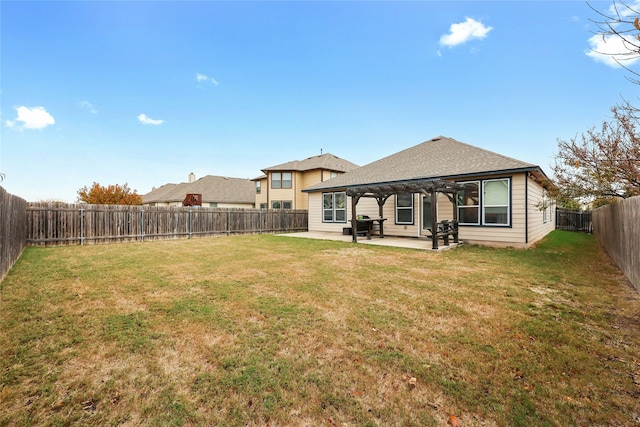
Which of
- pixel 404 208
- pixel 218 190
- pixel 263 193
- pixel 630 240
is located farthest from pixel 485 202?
pixel 218 190

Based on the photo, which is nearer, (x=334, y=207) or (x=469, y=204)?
(x=469, y=204)

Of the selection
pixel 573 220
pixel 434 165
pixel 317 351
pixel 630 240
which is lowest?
pixel 317 351

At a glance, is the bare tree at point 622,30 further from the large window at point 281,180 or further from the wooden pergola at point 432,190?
the large window at point 281,180

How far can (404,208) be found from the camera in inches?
522

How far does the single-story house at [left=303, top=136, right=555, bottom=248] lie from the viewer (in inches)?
393

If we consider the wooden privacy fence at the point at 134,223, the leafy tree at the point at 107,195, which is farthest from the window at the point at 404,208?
the leafy tree at the point at 107,195

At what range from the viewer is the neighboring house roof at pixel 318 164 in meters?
23.9

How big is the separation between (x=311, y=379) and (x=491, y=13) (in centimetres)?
1301

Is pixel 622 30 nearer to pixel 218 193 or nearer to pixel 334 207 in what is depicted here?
pixel 334 207

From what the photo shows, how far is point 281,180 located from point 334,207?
32.3ft

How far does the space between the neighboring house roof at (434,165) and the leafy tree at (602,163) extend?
1.68 meters

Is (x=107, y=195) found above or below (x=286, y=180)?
below

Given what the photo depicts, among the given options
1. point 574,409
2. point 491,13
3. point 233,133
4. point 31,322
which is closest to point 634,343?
Answer: point 574,409

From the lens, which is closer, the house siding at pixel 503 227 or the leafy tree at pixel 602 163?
the leafy tree at pixel 602 163
